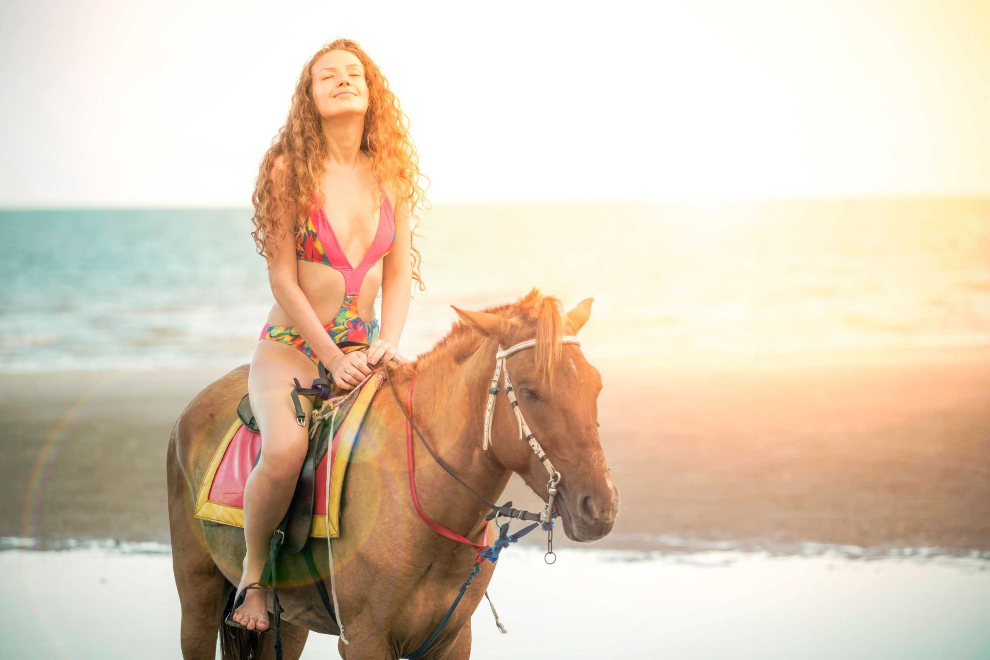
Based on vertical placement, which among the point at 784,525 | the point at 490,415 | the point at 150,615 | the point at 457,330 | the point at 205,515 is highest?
the point at 457,330

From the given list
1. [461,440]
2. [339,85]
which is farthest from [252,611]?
[339,85]

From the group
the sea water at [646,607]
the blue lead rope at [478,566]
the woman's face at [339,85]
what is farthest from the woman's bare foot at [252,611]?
the sea water at [646,607]

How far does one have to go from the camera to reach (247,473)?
2625 millimetres

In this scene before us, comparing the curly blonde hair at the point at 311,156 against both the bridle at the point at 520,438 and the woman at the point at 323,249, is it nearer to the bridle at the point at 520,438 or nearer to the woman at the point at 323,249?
the woman at the point at 323,249

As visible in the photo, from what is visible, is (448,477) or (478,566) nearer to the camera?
(448,477)

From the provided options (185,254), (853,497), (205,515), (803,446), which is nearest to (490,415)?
(205,515)

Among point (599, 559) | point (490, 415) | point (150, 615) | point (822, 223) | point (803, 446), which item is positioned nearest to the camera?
point (490, 415)

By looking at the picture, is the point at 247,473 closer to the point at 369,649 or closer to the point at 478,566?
the point at 369,649

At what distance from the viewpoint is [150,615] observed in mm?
4344

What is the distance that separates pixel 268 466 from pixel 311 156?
0.96 m

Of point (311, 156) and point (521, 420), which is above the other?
point (311, 156)

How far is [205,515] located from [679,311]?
15.2 meters

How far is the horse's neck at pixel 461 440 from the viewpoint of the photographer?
219cm

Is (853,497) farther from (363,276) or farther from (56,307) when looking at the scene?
(56,307)
